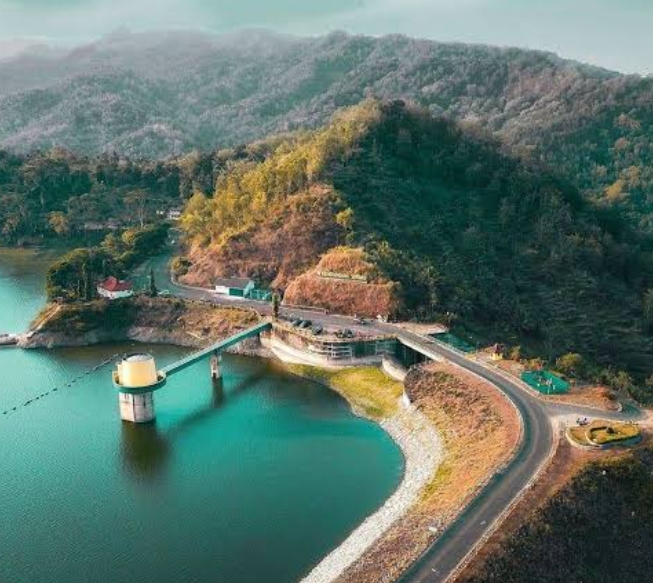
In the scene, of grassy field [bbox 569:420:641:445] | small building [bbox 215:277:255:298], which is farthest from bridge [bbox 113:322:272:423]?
grassy field [bbox 569:420:641:445]

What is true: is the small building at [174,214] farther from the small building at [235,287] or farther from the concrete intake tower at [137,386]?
the concrete intake tower at [137,386]

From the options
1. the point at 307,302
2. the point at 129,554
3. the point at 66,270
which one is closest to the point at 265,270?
the point at 307,302

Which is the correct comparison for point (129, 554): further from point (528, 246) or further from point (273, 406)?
point (528, 246)

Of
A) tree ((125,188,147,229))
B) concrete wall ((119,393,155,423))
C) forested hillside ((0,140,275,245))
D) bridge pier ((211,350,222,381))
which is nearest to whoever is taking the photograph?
concrete wall ((119,393,155,423))

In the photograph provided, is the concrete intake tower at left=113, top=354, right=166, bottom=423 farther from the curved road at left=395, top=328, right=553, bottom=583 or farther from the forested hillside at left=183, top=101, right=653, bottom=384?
the forested hillside at left=183, top=101, right=653, bottom=384

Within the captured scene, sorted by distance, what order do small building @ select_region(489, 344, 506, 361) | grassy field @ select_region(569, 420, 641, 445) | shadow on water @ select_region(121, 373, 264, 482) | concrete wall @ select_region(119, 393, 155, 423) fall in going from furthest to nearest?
small building @ select_region(489, 344, 506, 361)
concrete wall @ select_region(119, 393, 155, 423)
shadow on water @ select_region(121, 373, 264, 482)
grassy field @ select_region(569, 420, 641, 445)

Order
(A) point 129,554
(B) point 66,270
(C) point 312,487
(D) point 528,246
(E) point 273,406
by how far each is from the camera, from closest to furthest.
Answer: (A) point 129,554, (C) point 312,487, (E) point 273,406, (B) point 66,270, (D) point 528,246
